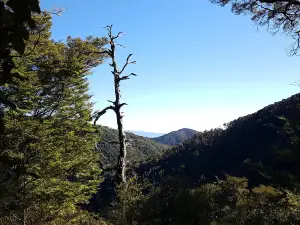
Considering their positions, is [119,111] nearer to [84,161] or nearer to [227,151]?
[84,161]

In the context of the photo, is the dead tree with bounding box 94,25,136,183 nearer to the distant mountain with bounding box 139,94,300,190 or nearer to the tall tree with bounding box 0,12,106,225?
the tall tree with bounding box 0,12,106,225

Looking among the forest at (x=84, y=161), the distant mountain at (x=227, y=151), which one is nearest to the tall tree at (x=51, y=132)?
the forest at (x=84, y=161)

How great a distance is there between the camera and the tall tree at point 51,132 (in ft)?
30.8

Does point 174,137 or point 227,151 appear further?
point 174,137

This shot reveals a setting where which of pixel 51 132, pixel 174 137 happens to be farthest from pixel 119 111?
pixel 174 137

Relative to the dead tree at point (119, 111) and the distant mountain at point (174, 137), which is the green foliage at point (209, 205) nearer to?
the dead tree at point (119, 111)

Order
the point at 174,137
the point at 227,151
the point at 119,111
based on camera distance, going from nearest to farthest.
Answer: the point at 119,111 → the point at 227,151 → the point at 174,137

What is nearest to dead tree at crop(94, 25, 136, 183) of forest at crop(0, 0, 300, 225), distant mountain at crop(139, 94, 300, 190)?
forest at crop(0, 0, 300, 225)

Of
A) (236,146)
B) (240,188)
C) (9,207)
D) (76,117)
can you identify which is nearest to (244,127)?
(236,146)

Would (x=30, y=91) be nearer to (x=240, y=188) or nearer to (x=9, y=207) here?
(x=9, y=207)

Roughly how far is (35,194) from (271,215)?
7.78 meters

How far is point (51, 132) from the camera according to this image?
11586 millimetres

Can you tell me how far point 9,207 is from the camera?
26.6ft

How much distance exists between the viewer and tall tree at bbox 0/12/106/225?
9375 millimetres
